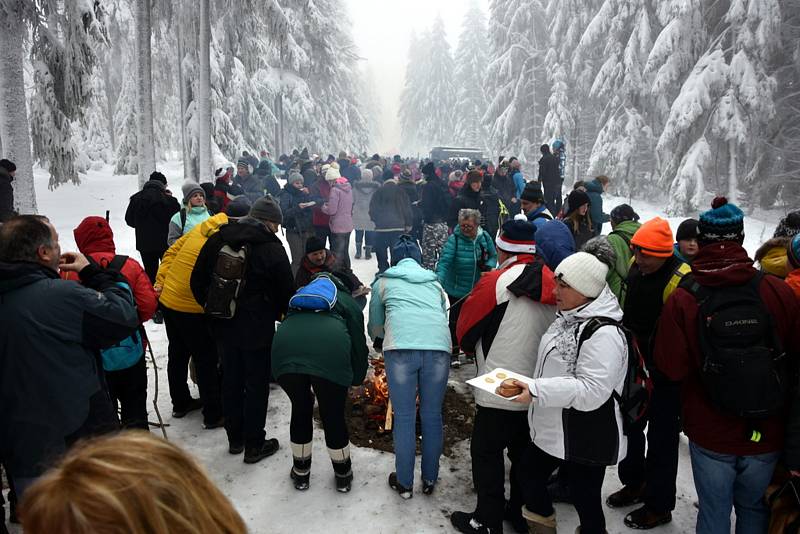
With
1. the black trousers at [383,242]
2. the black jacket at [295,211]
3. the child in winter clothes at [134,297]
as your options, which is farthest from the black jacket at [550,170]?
the child in winter clothes at [134,297]

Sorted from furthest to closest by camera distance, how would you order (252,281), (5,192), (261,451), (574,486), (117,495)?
1. (5,192)
2. (261,451)
3. (252,281)
4. (574,486)
5. (117,495)

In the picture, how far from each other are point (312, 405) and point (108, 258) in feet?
6.85

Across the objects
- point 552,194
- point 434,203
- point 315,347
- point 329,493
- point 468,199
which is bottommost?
point 329,493

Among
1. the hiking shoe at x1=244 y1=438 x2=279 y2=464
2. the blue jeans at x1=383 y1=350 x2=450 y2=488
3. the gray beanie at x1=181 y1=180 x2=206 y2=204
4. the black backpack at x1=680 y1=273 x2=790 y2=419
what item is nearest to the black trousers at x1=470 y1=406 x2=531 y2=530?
the blue jeans at x1=383 y1=350 x2=450 y2=488

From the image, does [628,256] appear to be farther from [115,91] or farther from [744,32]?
[115,91]

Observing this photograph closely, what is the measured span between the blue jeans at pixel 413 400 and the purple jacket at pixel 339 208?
650 centimetres

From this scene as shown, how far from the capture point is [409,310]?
14.1 ft

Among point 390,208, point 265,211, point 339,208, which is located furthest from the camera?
point 339,208

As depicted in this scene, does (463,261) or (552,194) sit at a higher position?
(552,194)

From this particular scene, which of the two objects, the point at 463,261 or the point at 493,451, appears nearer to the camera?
the point at 493,451

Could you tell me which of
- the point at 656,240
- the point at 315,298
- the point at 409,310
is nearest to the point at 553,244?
the point at 656,240

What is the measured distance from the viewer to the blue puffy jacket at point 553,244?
4.38 metres

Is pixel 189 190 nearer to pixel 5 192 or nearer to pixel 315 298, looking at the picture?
pixel 315 298

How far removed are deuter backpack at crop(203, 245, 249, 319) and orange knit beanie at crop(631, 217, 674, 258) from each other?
10.8 feet
